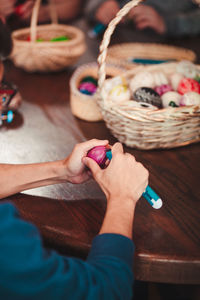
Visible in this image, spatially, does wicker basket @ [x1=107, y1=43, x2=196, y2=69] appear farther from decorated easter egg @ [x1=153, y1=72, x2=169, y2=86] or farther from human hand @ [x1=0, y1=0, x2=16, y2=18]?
human hand @ [x1=0, y1=0, x2=16, y2=18]

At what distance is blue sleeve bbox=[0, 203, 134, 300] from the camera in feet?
1.52

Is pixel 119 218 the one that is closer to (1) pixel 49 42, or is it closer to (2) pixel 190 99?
(2) pixel 190 99

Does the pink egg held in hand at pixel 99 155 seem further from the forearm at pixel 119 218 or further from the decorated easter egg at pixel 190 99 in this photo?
the decorated easter egg at pixel 190 99

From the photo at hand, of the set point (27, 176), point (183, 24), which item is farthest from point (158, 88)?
point (183, 24)

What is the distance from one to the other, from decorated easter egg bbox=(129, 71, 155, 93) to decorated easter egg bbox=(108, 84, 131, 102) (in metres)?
0.05

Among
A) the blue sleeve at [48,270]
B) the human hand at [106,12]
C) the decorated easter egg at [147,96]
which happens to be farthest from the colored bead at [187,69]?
the human hand at [106,12]

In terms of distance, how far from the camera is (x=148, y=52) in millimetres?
1627

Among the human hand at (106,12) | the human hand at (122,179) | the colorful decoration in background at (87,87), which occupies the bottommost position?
the human hand at (122,179)

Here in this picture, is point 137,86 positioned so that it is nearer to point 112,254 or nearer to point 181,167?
point 181,167

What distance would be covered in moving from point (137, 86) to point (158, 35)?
1.00 metres

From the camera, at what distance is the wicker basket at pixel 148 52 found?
1555mm

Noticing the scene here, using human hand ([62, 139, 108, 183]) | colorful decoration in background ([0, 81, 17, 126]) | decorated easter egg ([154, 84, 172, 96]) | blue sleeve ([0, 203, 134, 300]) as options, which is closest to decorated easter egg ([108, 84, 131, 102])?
decorated easter egg ([154, 84, 172, 96])

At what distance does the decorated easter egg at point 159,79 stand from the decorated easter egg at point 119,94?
13 cm

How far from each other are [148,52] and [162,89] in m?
0.68
